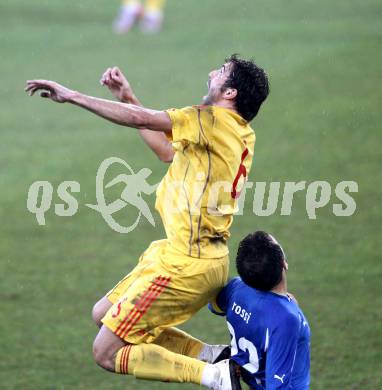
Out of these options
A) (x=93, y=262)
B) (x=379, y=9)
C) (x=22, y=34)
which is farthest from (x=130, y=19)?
(x=93, y=262)

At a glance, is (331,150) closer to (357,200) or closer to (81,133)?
(357,200)

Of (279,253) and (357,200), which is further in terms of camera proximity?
(357,200)

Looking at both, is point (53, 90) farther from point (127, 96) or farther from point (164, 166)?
point (164, 166)

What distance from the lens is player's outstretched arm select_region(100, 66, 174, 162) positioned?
19.1ft

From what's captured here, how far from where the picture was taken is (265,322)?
5.39 meters

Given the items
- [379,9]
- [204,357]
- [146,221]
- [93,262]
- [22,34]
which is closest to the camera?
[204,357]

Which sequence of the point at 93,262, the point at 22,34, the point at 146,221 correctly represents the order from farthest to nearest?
the point at 22,34
the point at 146,221
the point at 93,262

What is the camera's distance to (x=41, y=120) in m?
14.9

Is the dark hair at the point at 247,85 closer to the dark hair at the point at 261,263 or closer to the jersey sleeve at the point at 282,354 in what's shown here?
Answer: the dark hair at the point at 261,263

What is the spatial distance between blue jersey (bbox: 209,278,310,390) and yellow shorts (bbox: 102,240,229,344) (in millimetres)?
210

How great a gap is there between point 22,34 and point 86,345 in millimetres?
13937

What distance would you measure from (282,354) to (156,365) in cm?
74

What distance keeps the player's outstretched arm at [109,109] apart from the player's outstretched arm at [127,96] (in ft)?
2.23

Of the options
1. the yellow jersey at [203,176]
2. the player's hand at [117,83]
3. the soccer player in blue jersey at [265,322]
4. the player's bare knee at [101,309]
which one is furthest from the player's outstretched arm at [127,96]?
the player's bare knee at [101,309]
